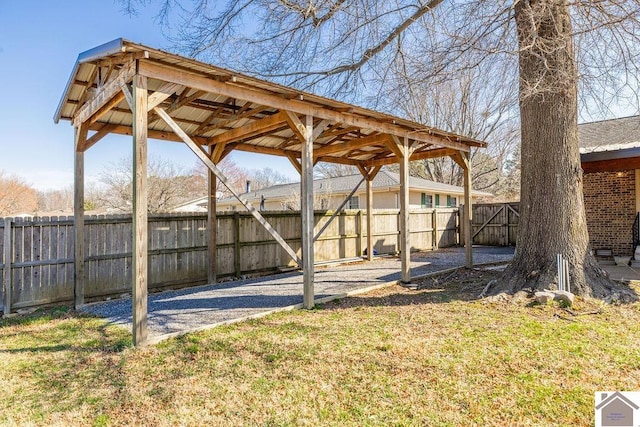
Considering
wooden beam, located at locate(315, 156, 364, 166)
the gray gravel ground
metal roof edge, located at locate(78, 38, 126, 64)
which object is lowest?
the gray gravel ground

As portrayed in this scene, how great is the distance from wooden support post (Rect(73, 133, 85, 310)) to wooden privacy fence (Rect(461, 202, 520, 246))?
13.7 metres

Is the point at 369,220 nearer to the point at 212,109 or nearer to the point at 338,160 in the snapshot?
the point at 338,160

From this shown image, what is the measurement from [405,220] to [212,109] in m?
4.14

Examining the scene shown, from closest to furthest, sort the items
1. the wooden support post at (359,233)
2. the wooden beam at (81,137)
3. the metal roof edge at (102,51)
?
1. the metal roof edge at (102,51)
2. the wooden beam at (81,137)
3. the wooden support post at (359,233)

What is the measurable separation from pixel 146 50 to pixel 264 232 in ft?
18.2

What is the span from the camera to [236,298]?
20.5 feet

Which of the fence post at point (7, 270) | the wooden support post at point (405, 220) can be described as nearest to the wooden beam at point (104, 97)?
the fence post at point (7, 270)

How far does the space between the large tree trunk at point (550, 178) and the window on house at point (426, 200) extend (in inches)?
474

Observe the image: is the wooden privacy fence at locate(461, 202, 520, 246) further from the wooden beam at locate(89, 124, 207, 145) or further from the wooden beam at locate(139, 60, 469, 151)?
the wooden beam at locate(89, 124, 207, 145)

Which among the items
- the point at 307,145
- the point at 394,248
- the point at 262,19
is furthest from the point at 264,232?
the point at 394,248

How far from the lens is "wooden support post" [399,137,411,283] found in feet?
23.7

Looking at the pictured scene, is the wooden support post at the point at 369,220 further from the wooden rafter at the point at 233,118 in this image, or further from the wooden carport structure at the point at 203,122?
the wooden rafter at the point at 233,118

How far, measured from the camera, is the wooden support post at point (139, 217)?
3.91 metres

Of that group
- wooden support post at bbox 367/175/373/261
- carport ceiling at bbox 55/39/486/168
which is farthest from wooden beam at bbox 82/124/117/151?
wooden support post at bbox 367/175/373/261
